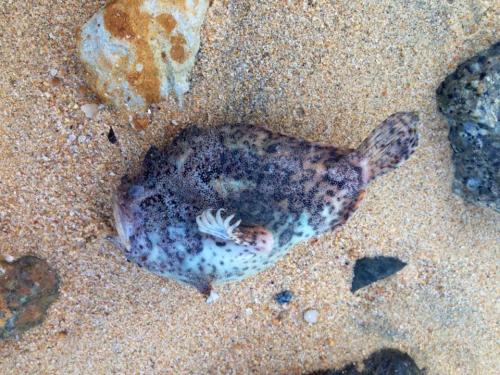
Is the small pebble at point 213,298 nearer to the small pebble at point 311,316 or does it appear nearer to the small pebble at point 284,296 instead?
the small pebble at point 284,296

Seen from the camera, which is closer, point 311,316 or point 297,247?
point 297,247

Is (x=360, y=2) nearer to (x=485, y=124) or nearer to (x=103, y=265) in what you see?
(x=485, y=124)

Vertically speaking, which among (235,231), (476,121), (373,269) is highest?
(235,231)

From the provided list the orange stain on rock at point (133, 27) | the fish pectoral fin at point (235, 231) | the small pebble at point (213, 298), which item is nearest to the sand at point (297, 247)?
the small pebble at point (213, 298)

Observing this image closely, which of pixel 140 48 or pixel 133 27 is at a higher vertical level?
pixel 133 27

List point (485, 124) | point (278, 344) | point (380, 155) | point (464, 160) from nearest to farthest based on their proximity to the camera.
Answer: point (380, 155) → point (485, 124) → point (464, 160) → point (278, 344)

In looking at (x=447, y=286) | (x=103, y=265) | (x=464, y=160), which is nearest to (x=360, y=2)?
(x=464, y=160)

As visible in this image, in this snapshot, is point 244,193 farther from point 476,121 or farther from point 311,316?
point 476,121

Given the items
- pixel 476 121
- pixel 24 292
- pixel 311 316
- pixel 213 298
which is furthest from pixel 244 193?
pixel 24 292
